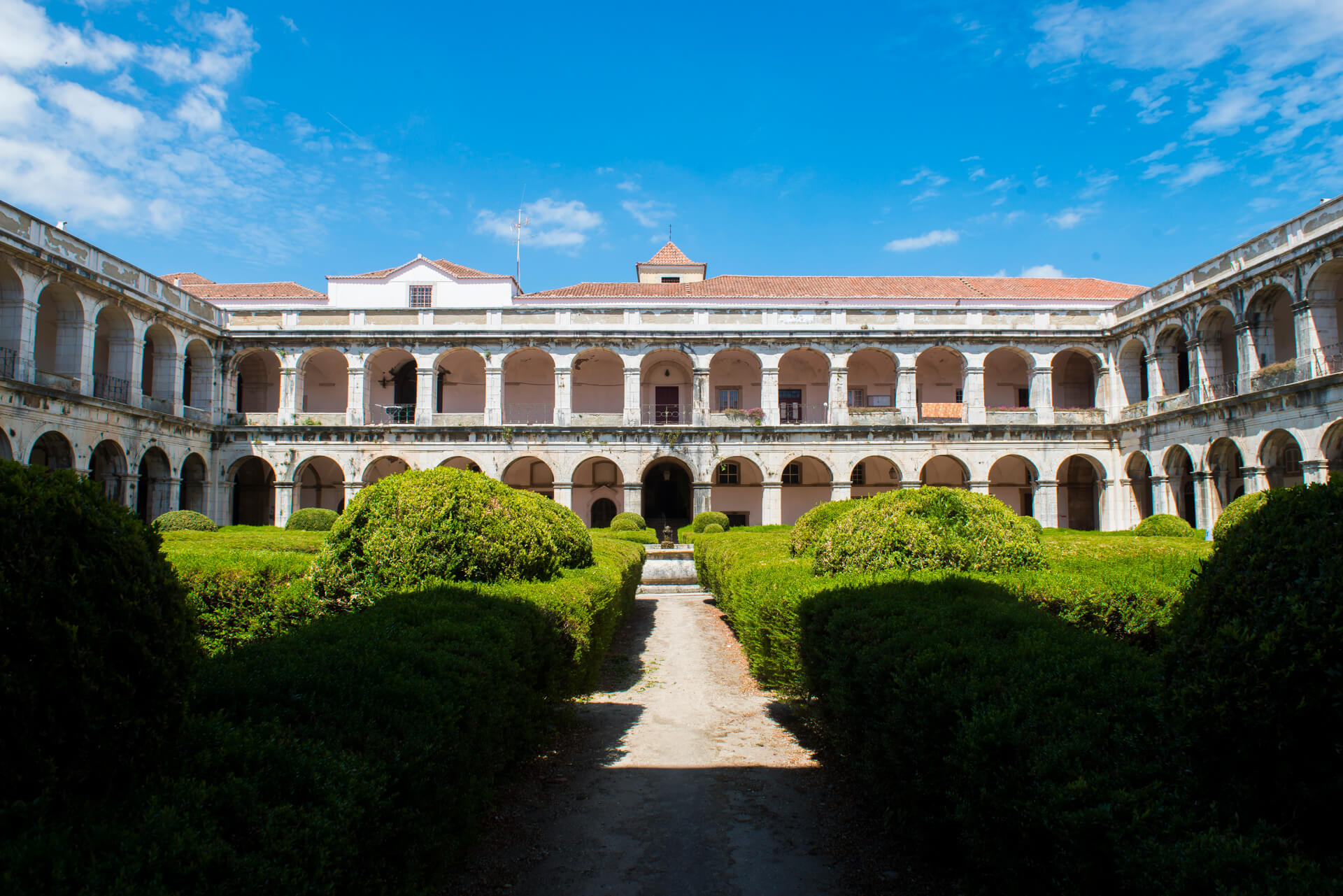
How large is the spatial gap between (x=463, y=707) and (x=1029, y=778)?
92.4 inches

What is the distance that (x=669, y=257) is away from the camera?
35.3 meters

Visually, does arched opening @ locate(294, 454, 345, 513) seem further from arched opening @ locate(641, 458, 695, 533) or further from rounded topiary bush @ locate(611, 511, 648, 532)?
rounded topiary bush @ locate(611, 511, 648, 532)

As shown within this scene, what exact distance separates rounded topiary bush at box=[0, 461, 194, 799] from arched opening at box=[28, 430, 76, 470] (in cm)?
1939

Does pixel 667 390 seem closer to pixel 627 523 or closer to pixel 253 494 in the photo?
pixel 627 523

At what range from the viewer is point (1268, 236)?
19.7 meters

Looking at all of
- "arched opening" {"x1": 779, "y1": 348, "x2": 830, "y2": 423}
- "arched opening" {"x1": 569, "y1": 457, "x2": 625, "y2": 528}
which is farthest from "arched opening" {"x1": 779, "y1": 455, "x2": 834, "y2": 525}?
"arched opening" {"x1": 569, "y1": 457, "x2": 625, "y2": 528}

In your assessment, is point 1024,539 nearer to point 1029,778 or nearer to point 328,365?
point 1029,778

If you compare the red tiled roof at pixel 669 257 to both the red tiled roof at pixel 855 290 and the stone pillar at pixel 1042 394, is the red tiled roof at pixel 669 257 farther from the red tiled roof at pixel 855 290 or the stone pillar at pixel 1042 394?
the stone pillar at pixel 1042 394

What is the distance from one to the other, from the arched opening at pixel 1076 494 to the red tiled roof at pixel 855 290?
6419mm

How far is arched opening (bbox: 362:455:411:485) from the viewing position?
1067 inches

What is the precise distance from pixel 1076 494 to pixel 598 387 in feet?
61.5

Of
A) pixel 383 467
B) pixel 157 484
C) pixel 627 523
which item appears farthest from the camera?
pixel 383 467

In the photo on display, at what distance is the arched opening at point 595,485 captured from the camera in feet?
95.7

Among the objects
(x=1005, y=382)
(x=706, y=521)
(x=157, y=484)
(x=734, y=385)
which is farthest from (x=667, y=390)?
(x=157, y=484)
